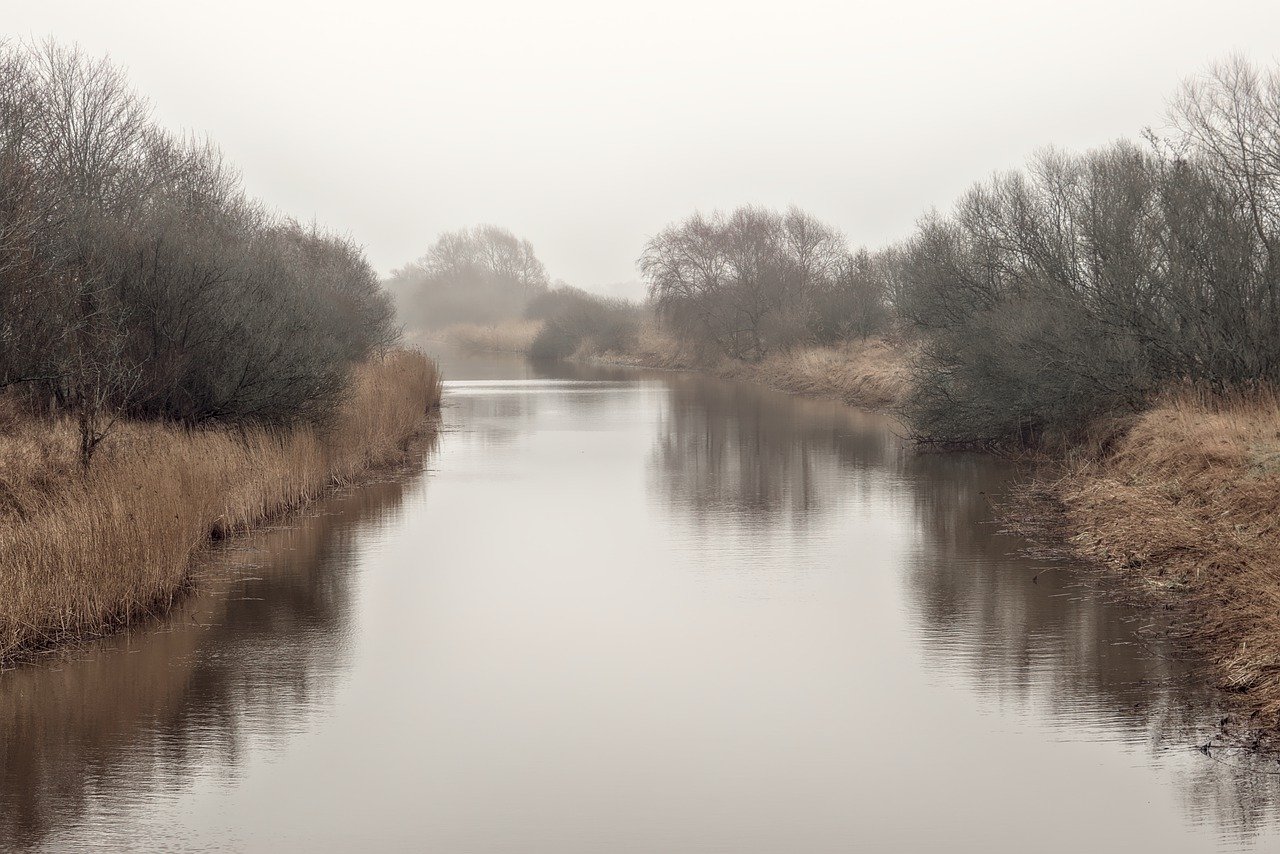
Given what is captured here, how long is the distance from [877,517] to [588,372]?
154ft

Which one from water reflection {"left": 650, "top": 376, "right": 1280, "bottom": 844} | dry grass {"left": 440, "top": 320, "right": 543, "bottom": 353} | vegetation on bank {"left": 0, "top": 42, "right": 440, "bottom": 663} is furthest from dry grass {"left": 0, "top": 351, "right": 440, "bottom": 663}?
dry grass {"left": 440, "top": 320, "right": 543, "bottom": 353}

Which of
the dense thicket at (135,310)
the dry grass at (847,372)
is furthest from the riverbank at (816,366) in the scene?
the dense thicket at (135,310)

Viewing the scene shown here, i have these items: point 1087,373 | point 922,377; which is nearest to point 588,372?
point 922,377

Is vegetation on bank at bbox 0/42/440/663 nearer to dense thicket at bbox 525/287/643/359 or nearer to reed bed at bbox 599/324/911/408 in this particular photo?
reed bed at bbox 599/324/911/408

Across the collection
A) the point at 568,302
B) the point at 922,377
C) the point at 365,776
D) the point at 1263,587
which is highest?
the point at 568,302

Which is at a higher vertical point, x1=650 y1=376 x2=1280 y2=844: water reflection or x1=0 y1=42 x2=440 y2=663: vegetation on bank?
x1=0 y1=42 x2=440 y2=663: vegetation on bank

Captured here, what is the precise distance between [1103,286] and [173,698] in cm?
1637

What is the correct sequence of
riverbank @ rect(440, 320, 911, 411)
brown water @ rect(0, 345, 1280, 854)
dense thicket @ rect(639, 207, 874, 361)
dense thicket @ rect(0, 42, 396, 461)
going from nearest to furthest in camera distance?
brown water @ rect(0, 345, 1280, 854)
dense thicket @ rect(0, 42, 396, 461)
riverbank @ rect(440, 320, 911, 411)
dense thicket @ rect(639, 207, 874, 361)

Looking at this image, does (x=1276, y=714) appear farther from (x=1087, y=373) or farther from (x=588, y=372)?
(x=588, y=372)

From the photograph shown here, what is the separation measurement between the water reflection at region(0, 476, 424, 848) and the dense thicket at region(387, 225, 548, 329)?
335 ft

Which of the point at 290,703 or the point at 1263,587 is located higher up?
the point at 1263,587

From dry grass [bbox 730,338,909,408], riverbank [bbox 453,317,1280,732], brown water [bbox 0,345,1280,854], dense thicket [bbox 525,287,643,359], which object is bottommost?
brown water [bbox 0,345,1280,854]

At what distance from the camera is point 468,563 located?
13.0 m

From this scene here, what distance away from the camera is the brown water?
604 cm
